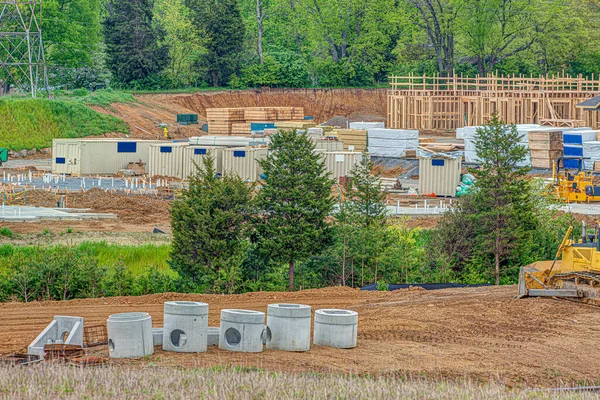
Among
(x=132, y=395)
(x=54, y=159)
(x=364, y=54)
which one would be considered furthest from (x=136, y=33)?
(x=132, y=395)

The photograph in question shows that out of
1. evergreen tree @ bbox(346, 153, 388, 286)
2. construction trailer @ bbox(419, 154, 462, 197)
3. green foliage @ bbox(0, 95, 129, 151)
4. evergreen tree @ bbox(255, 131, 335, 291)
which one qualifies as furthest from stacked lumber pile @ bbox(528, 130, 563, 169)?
green foliage @ bbox(0, 95, 129, 151)

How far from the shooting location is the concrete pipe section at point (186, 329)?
775 inches

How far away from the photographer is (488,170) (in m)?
34.2

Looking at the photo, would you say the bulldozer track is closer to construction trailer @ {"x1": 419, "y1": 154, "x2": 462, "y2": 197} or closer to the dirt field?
the dirt field

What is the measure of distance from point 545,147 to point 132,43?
150ft

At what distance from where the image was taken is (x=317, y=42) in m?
105

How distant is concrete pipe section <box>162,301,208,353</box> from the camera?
1969cm

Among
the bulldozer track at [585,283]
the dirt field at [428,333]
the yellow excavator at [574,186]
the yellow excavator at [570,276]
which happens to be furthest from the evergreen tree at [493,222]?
the yellow excavator at [574,186]

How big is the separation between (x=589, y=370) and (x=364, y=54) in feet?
282

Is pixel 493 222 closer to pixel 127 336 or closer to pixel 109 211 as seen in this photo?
pixel 127 336

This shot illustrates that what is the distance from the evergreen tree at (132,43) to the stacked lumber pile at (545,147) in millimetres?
43249

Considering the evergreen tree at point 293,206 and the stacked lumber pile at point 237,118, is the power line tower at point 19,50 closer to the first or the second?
the stacked lumber pile at point 237,118

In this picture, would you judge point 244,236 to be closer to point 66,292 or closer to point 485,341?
point 66,292

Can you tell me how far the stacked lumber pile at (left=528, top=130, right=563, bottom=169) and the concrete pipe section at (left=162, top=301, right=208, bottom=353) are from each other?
131ft
